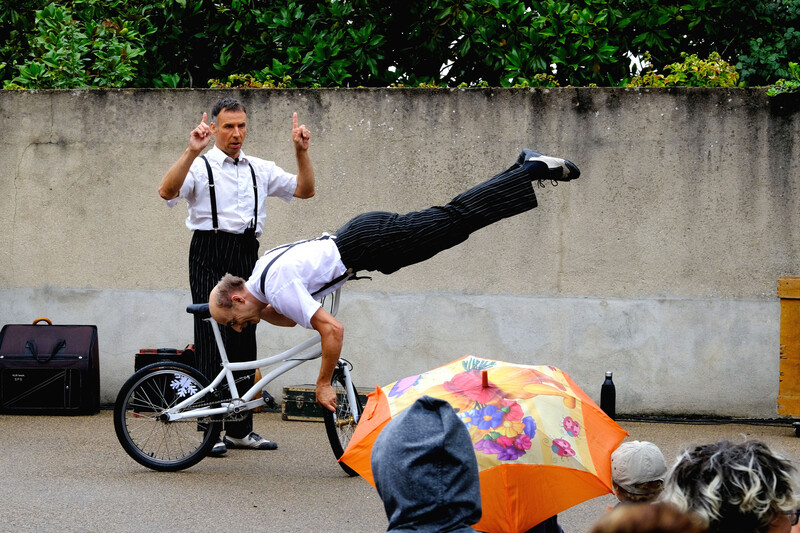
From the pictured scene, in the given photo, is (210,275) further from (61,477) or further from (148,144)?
(148,144)

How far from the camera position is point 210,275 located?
19.4 ft

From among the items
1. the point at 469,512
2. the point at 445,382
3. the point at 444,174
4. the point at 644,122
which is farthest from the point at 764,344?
the point at 469,512

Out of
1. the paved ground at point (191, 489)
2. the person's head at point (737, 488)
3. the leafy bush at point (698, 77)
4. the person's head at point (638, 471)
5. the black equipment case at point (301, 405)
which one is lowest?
the paved ground at point (191, 489)

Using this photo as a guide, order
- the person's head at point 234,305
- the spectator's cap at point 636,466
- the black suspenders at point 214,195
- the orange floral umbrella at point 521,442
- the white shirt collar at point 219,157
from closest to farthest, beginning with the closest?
the orange floral umbrella at point 521,442
the spectator's cap at point 636,466
the person's head at point 234,305
the black suspenders at point 214,195
the white shirt collar at point 219,157

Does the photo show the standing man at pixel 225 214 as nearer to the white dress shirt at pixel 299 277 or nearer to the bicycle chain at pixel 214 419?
the bicycle chain at pixel 214 419

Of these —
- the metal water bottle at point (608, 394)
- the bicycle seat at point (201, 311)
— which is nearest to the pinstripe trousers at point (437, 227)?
the bicycle seat at point (201, 311)

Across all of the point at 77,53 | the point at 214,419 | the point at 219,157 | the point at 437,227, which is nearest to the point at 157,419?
the point at 214,419

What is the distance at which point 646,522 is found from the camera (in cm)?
140

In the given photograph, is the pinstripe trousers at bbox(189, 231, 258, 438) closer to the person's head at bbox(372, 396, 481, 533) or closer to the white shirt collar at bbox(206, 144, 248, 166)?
the white shirt collar at bbox(206, 144, 248, 166)

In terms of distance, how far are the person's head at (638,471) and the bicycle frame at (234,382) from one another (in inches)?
87.0

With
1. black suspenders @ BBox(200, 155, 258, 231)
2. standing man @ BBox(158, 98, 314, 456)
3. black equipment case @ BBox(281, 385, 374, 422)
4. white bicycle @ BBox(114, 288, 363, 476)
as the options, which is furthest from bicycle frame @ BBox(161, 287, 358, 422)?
black equipment case @ BBox(281, 385, 374, 422)

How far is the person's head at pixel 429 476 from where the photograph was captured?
6.68 ft

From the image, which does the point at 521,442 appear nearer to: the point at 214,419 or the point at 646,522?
the point at 646,522

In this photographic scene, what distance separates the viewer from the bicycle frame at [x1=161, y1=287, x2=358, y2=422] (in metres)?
5.36
